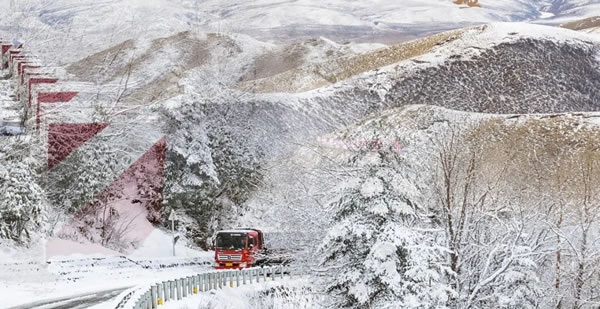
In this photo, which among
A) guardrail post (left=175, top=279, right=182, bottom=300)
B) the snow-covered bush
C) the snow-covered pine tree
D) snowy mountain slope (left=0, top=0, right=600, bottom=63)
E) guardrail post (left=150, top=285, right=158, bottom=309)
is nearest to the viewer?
the snow-covered pine tree

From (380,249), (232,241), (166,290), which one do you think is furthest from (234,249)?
(380,249)

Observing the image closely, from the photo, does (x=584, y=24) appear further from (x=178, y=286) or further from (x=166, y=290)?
(x=166, y=290)

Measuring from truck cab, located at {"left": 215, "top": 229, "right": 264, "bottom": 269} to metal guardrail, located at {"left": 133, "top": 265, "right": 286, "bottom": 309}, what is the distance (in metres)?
2.12

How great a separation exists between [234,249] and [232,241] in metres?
0.38

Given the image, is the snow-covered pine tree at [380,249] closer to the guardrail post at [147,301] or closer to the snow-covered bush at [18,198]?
the guardrail post at [147,301]

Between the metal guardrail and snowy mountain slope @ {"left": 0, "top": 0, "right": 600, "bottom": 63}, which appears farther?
snowy mountain slope @ {"left": 0, "top": 0, "right": 600, "bottom": 63}

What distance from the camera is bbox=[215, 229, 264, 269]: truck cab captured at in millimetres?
30219

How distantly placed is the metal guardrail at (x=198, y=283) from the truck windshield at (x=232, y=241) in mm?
2408

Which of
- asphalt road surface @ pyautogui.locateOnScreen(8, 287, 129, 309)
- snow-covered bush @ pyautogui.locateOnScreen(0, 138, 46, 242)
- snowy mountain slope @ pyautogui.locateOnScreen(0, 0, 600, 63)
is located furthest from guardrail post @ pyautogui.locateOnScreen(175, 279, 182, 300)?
snowy mountain slope @ pyautogui.locateOnScreen(0, 0, 600, 63)

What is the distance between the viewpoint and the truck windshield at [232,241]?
99.2ft

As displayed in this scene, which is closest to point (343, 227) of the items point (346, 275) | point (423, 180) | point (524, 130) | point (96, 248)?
point (346, 275)

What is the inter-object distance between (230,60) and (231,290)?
245 ft

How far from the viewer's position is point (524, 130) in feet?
190

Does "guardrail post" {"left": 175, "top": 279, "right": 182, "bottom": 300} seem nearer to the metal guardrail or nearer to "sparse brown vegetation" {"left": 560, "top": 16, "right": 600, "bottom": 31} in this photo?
the metal guardrail
